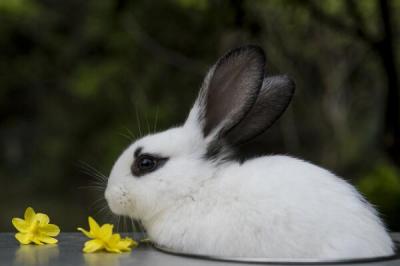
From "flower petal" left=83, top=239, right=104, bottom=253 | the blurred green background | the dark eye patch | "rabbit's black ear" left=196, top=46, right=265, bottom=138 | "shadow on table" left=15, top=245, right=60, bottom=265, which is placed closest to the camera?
"shadow on table" left=15, top=245, right=60, bottom=265

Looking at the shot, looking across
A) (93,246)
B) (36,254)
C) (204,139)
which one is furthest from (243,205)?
(36,254)

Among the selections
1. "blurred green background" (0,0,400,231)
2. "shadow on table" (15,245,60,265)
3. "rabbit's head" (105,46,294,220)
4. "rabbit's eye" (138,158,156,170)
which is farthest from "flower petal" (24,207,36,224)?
"blurred green background" (0,0,400,231)

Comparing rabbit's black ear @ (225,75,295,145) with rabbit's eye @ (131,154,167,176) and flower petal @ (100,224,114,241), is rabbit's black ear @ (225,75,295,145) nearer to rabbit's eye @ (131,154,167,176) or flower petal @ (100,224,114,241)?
rabbit's eye @ (131,154,167,176)

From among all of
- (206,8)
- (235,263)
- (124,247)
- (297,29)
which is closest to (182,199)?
(124,247)

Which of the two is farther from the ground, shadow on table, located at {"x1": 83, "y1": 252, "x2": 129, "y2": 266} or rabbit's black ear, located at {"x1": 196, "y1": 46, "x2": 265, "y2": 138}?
rabbit's black ear, located at {"x1": 196, "y1": 46, "x2": 265, "y2": 138}

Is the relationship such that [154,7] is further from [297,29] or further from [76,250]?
[76,250]

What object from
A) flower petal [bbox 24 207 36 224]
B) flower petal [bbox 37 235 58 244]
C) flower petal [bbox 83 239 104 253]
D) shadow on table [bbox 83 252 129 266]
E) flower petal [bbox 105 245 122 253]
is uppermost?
flower petal [bbox 24 207 36 224]

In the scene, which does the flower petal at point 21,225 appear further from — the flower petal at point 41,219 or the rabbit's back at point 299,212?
the rabbit's back at point 299,212
